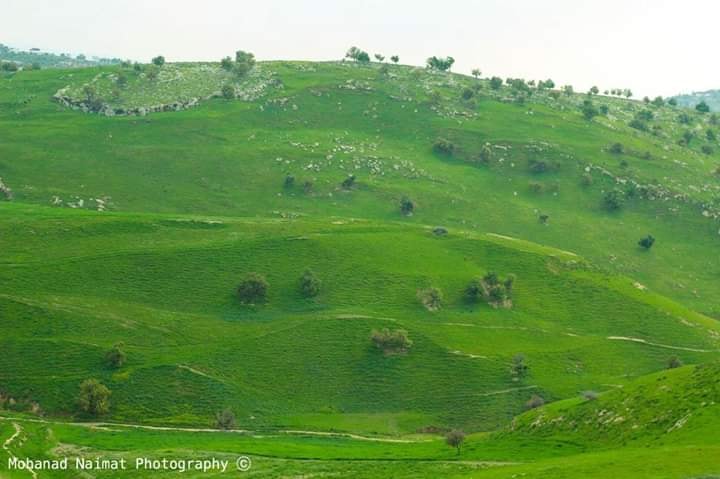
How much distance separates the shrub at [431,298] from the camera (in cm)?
10750

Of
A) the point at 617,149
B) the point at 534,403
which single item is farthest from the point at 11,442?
the point at 617,149

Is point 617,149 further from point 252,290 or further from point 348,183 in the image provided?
point 252,290

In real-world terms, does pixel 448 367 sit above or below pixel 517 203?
below

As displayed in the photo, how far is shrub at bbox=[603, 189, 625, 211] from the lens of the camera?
156 meters

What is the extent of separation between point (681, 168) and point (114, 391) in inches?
5180

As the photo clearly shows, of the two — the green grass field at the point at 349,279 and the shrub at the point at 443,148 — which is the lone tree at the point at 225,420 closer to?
the green grass field at the point at 349,279

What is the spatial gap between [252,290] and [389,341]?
64.7 ft

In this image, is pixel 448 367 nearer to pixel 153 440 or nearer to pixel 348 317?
pixel 348 317

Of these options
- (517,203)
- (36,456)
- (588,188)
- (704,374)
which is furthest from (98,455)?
(588,188)

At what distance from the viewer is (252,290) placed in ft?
343

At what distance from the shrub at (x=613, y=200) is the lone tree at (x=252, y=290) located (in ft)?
263

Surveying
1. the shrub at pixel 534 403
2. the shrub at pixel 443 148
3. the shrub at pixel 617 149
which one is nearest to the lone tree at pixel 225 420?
the shrub at pixel 534 403

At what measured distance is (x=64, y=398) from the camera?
272ft

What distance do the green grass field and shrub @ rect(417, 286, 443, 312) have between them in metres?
1.67
